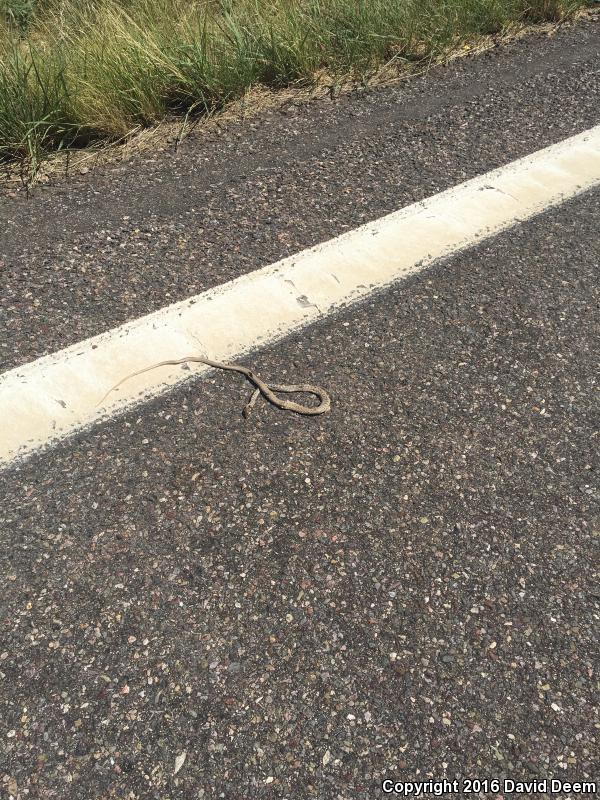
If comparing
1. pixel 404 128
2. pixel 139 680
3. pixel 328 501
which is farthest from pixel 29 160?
pixel 139 680

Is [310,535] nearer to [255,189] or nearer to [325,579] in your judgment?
[325,579]

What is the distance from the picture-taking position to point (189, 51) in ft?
14.8

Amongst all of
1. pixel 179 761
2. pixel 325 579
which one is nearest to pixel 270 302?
pixel 325 579

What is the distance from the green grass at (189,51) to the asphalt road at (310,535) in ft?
2.35

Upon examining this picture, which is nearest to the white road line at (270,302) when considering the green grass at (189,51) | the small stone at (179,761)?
the small stone at (179,761)

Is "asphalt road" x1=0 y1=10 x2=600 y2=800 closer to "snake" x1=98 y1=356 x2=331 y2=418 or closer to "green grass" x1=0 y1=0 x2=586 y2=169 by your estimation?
"snake" x1=98 y1=356 x2=331 y2=418

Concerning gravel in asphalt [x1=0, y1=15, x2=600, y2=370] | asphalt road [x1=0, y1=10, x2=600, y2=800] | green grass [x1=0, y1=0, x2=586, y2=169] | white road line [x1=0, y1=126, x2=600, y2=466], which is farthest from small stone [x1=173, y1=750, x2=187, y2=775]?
green grass [x1=0, y1=0, x2=586, y2=169]

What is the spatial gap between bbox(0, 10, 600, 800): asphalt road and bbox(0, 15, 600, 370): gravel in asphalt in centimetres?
2

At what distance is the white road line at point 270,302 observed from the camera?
2727mm

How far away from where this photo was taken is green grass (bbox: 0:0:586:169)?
4121 mm

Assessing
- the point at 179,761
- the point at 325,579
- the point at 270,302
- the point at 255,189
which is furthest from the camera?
the point at 255,189

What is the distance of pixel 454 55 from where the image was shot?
512cm

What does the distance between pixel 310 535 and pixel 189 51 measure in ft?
11.1

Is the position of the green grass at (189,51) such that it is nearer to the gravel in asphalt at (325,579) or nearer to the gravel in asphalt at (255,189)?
the gravel in asphalt at (255,189)
